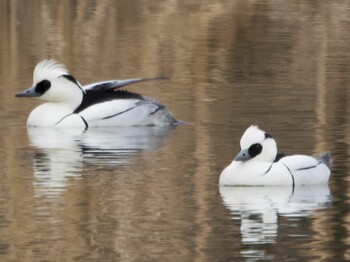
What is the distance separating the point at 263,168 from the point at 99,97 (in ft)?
16.2

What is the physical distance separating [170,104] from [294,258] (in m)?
7.97

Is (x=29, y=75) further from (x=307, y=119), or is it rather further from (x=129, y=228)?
(x=129, y=228)

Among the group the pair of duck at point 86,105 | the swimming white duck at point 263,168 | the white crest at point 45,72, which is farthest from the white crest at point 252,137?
the white crest at point 45,72

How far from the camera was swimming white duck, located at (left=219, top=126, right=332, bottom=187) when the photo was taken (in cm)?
1205

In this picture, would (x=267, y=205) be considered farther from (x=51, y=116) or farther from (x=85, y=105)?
(x=85, y=105)

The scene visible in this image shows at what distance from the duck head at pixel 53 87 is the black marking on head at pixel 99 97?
0.23ft

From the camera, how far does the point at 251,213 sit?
1109cm

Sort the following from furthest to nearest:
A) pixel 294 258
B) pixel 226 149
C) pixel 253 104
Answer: pixel 253 104 < pixel 226 149 < pixel 294 258

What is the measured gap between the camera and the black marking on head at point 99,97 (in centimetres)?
1667

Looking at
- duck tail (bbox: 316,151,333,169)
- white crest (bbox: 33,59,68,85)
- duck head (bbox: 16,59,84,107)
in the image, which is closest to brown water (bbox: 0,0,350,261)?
duck tail (bbox: 316,151,333,169)

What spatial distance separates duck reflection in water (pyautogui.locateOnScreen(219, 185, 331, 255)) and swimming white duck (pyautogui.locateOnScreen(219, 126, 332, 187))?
53mm

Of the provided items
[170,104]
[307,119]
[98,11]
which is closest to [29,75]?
[170,104]

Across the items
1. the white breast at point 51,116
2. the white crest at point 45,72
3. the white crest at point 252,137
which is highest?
the white crest at point 252,137

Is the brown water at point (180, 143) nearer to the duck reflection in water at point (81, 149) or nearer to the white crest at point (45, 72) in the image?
the duck reflection in water at point (81, 149)
